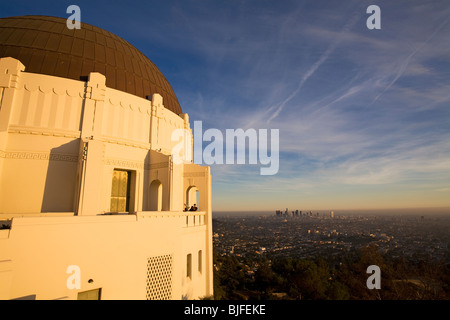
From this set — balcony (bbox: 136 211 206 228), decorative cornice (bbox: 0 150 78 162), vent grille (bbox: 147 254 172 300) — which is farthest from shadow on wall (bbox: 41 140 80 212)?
vent grille (bbox: 147 254 172 300)

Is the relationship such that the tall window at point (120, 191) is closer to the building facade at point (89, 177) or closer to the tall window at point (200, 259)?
the building facade at point (89, 177)

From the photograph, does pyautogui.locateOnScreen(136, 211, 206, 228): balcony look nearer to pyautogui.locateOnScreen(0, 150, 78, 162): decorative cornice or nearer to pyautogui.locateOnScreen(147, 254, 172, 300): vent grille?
pyautogui.locateOnScreen(147, 254, 172, 300): vent grille

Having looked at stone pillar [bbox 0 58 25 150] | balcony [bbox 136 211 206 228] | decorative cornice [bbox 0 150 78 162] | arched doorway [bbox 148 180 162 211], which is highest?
stone pillar [bbox 0 58 25 150]

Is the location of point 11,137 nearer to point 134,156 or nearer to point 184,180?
point 134,156

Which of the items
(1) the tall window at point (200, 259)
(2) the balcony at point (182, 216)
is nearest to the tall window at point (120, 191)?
(2) the balcony at point (182, 216)
